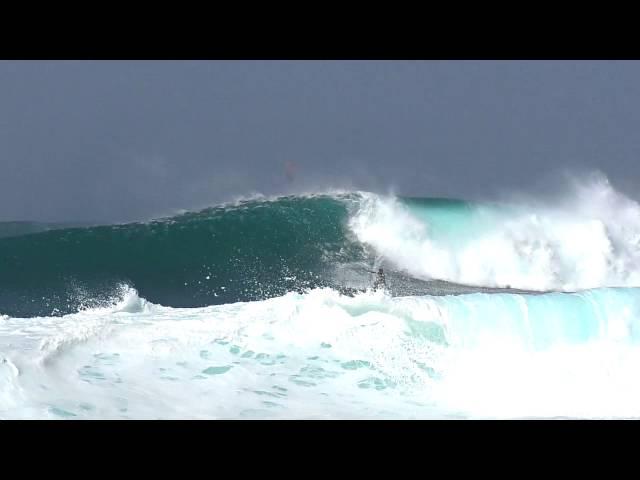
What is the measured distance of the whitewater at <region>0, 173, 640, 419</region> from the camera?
519cm

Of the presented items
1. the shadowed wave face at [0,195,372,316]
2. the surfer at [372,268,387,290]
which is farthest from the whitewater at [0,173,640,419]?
the surfer at [372,268,387,290]

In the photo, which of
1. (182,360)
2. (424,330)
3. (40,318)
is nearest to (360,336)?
(424,330)

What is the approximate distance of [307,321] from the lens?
6.56 metres

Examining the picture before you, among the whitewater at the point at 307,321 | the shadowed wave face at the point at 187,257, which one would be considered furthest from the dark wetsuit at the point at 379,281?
the shadowed wave face at the point at 187,257

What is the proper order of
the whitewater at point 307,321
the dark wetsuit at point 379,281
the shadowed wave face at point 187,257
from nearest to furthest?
the whitewater at point 307,321
the shadowed wave face at point 187,257
the dark wetsuit at point 379,281

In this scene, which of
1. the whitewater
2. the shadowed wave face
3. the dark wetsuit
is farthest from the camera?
the dark wetsuit

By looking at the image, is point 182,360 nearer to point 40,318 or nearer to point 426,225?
point 40,318

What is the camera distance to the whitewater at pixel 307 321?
204 inches

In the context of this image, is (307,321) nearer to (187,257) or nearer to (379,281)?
(379,281)

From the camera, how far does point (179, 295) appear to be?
26.0 ft

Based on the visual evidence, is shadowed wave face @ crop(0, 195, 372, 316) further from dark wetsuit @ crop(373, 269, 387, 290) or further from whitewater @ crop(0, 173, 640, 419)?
dark wetsuit @ crop(373, 269, 387, 290)

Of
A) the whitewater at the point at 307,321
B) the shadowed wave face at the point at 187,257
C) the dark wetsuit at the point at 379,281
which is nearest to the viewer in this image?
the whitewater at the point at 307,321

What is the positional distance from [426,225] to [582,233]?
10.4ft

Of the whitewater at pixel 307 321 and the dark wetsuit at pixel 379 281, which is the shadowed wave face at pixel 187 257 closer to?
the whitewater at pixel 307 321
